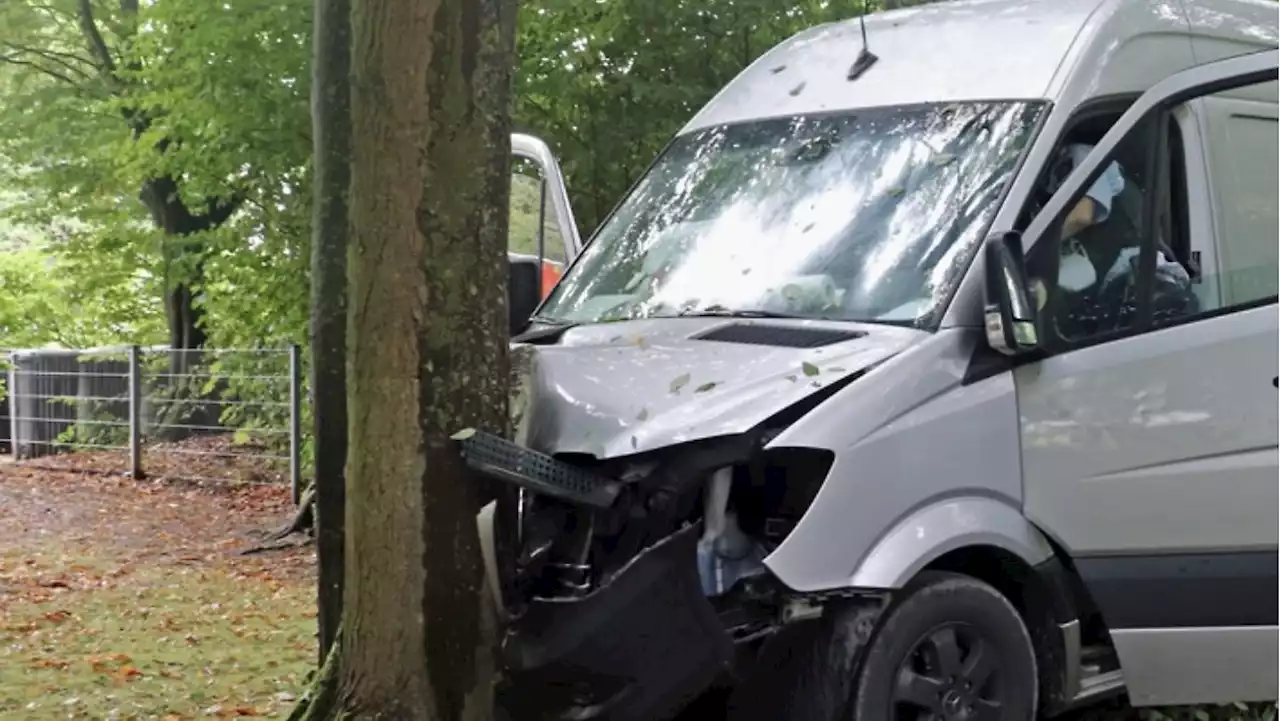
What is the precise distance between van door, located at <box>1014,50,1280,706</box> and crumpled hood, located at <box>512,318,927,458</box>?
0.64 m

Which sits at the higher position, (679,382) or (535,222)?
(535,222)

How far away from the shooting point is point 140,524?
1316 cm

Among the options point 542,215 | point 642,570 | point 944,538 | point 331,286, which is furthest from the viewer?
point 542,215

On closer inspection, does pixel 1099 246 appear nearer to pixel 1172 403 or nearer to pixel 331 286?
pixel 1172 403

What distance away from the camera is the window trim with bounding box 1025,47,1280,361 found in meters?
4.84

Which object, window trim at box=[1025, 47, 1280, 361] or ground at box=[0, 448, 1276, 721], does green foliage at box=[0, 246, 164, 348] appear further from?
window trim at box=[1025, 47, 1280, 361]

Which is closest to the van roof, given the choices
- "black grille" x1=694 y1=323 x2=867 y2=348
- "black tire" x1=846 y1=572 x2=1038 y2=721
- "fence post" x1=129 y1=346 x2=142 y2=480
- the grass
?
"black grille" x1=694 y1=323 x2=867 y2=348

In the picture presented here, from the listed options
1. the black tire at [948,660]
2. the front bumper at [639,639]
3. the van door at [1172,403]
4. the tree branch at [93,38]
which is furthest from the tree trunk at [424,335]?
the tree branch at [93,38]

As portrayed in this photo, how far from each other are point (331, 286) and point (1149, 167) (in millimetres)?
2932

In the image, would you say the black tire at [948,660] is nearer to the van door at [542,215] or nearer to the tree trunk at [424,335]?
the tree trunk at [424,335]

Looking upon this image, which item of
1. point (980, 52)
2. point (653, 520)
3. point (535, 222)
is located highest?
point (980, 52)

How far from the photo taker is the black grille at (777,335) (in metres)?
4.73

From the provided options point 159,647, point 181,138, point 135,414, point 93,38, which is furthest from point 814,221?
point 93,38

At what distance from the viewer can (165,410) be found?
16.6 meters
